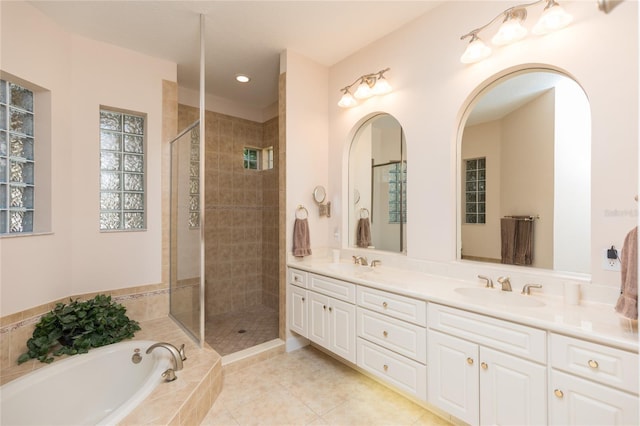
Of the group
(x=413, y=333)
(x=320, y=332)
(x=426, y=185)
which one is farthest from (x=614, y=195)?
(x=320, y=332)

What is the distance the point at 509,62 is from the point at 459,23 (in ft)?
1.64

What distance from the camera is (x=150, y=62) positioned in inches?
113

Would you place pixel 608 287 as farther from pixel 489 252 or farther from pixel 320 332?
pixel 320 332

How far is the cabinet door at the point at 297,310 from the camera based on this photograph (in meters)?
2.58

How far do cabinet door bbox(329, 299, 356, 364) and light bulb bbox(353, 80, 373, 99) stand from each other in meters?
1.81

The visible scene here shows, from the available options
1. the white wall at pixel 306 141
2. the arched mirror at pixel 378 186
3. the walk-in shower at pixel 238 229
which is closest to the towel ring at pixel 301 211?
the white wall at pixel 306 141

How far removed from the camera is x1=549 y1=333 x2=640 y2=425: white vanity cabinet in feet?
3.60

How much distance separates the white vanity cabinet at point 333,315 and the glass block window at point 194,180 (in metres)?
1.17

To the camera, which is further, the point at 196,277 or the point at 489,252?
the point at 196,277

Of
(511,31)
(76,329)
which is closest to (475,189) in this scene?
(511,31)

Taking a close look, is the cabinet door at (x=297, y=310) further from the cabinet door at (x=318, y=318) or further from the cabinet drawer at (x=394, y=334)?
the cabinet drawer at (x=394, y=334)

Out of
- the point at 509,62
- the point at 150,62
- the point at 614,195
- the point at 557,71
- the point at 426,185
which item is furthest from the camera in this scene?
the point at 150,62

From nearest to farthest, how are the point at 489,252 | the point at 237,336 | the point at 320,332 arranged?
the point at 489,252, the point at 320,332, the point at 237,336

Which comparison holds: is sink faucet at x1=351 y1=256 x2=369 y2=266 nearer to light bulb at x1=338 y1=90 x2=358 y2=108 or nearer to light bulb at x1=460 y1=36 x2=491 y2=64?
light bulb at x1=338 y1=90 x2=358 y2=108
